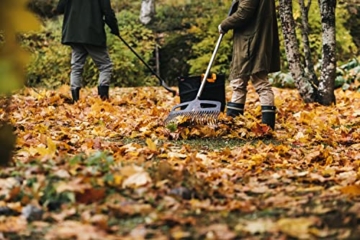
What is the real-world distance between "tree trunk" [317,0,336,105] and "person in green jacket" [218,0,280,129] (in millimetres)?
1976

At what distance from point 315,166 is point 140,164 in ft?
4.62

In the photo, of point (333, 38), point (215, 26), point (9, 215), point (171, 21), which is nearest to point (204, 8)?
point (171, 21)

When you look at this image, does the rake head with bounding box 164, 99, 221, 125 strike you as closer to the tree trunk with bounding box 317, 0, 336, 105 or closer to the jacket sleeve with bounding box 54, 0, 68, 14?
the tree trunk with bounding box 317, 0, 336, 105

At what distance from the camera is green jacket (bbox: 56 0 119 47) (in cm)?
830

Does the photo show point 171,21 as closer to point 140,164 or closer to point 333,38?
point 333,38

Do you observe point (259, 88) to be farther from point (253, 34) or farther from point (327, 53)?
point (327, 53)

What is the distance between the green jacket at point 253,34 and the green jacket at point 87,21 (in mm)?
2765

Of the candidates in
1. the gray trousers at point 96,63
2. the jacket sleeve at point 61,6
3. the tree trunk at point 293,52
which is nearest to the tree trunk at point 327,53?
the tree trunk at point 293,52

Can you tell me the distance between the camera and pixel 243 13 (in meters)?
5.93

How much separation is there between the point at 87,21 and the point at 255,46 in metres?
3.18

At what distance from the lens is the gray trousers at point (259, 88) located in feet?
20.0

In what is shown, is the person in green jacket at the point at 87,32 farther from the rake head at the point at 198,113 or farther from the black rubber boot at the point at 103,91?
the rake head at the point at 198,113

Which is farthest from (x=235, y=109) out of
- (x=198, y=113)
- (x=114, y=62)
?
(x=114, y=62)

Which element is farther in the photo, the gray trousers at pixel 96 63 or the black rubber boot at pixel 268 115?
the gray trousers at pixel 96 63
